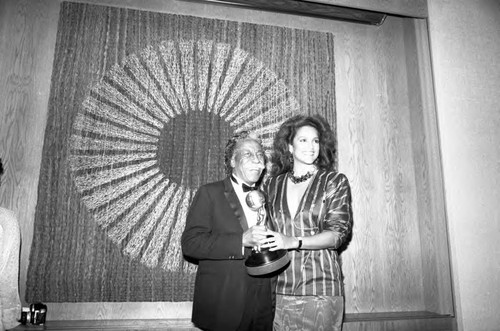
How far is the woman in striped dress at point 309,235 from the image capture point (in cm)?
149

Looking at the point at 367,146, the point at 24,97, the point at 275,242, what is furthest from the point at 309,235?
the point at 24,97

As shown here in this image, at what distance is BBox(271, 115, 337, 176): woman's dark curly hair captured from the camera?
6.11ft

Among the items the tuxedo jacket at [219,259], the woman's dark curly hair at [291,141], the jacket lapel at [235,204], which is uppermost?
the woman's dark curly hair at [291,141]

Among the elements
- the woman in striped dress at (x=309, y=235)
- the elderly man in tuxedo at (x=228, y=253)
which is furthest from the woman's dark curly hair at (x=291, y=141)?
the elderly man in tuxedo at (x=228, y=253)

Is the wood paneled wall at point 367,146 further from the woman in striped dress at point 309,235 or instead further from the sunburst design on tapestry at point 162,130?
the woman in striped dress at point 309,235

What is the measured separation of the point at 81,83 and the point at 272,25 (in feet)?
5.31

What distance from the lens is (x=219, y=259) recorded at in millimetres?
1564

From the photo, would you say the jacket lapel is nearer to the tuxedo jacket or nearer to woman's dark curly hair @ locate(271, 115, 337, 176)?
the tuxedo jacket

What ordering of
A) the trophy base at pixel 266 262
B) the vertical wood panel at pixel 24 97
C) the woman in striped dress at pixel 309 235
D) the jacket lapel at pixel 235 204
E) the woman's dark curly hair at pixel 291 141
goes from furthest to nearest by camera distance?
the vertical wood panel at pixel 24 97, the woman's dark curly hair at pixel 291 141, the jacket lapel at pixel 235 204, the woman in striped dress at pixel 309 235, the trophy base at pixel 266 262

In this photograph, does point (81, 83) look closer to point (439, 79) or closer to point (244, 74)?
point (244, 74)

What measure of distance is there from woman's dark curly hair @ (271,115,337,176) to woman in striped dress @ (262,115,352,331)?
7 centimetres

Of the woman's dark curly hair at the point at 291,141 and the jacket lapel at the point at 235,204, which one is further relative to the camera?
the woman's dark curly hair at the point at 291,141

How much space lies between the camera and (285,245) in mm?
1443

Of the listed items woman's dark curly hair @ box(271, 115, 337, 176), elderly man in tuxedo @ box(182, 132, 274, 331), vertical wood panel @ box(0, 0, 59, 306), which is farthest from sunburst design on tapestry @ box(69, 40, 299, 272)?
elderly man in tuxedo @ box(182, 132, 274, 331)
